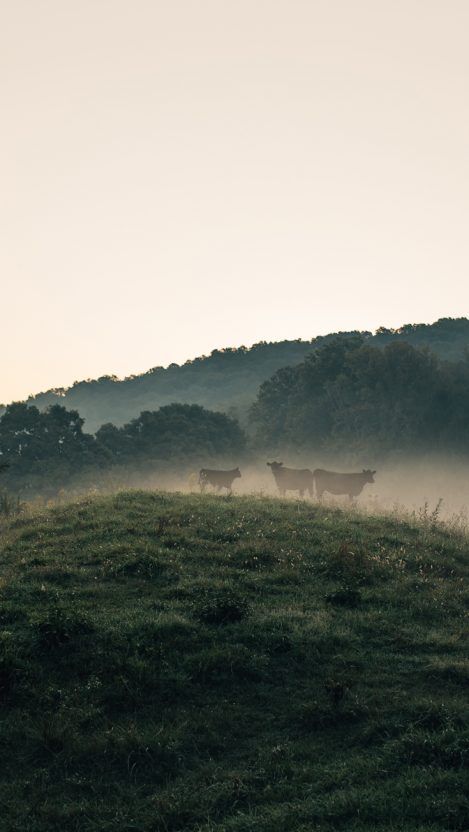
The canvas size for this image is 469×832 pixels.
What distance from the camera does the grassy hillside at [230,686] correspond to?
946cm

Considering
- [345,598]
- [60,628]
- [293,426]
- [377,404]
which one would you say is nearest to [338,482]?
[345,598]

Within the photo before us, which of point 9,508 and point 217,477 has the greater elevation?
point 9,508

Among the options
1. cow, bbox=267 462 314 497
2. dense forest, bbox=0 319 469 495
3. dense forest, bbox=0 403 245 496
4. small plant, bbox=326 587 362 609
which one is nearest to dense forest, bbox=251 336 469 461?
dense forest, bbox=0 319 469 495

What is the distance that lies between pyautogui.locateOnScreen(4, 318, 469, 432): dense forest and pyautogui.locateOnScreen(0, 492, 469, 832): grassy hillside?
12465cm

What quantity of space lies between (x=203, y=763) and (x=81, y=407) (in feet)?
557

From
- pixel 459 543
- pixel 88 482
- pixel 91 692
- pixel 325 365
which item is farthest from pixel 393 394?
pixel 91 692

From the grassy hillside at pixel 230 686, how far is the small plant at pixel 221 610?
4 cm

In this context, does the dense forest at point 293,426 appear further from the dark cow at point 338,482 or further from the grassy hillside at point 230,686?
the grassy hillside at point 230,686

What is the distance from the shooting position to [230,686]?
1252cm

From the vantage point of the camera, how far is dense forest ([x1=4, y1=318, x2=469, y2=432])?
500 feet

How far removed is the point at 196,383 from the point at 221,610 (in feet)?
542

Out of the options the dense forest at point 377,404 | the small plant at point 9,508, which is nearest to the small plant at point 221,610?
the small plant at point 9,508

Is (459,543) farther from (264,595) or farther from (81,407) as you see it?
(81,407)

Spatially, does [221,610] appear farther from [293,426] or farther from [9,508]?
[293,426]
